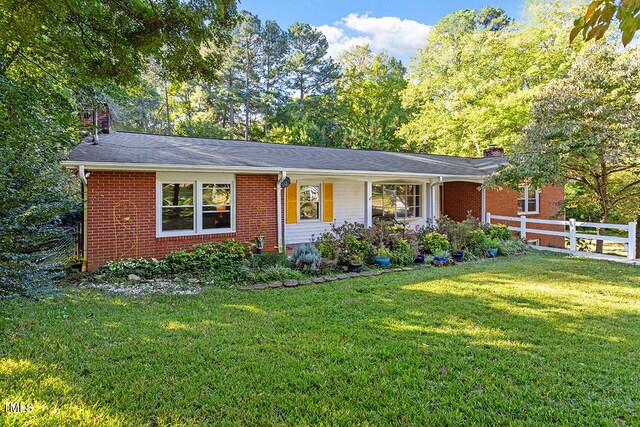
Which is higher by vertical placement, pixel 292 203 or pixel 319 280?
pixel 292 203

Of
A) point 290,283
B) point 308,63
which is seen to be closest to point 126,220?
point 290,283

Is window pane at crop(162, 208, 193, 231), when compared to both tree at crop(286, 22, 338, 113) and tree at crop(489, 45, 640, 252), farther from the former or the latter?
tree at crop(286, 22, 338, 113)

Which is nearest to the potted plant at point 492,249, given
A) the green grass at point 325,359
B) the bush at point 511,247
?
the bush at point 511,247

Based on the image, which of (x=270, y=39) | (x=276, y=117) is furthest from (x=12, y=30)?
(x=270, y=39)

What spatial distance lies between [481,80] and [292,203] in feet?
57.4

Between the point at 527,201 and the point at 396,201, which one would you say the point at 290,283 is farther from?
the point at 527,201

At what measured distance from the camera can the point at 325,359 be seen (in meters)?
3.48

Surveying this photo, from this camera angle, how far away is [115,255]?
7910mm

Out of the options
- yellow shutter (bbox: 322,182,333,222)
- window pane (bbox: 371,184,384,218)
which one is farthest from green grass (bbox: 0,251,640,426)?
window pane (bbox: 371,184,384,218)

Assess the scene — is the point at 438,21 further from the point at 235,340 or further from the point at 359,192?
the point at 235,340

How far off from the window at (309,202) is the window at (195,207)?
3.10m

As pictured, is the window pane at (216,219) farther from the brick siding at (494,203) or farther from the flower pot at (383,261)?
the brick siding at (494,203)

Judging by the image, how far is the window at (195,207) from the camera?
8.74 meters

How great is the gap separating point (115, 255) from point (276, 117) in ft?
80.9
